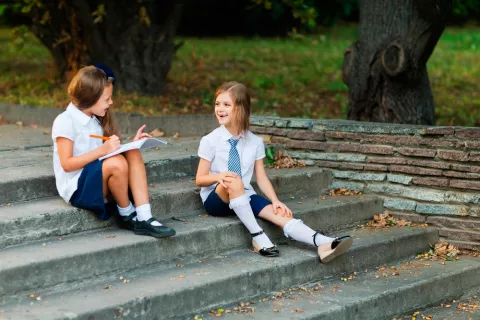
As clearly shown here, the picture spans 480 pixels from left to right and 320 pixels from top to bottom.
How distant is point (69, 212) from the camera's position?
Answer: 4805 mm

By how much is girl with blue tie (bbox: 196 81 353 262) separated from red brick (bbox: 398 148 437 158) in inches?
48.3

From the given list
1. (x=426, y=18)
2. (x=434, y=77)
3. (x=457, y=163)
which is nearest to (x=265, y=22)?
(x=434, y=77)

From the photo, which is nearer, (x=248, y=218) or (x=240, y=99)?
(x=248, y=218)

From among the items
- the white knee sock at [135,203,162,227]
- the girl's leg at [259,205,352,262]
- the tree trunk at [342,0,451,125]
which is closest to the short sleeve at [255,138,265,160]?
the girl's leg at [259,205,352,262]

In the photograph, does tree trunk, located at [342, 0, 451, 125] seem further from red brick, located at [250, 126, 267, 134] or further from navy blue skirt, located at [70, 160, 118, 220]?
navy blue skirt, located at [70, 160, 118, 220]

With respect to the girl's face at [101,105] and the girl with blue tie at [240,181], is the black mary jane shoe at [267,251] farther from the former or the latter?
the girl's face at [101,105]

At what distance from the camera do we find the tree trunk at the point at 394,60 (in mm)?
7258

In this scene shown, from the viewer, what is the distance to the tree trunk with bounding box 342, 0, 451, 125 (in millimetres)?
7258

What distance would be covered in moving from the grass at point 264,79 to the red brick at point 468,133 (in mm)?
2587

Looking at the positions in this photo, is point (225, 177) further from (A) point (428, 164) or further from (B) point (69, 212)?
(A) point (428, 164)

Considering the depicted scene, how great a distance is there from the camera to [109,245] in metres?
4.63

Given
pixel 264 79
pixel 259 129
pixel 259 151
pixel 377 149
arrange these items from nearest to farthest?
pixel 259 151, pixel 377 149, pixel 259 129, pixel 264 79

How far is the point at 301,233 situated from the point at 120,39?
476cm

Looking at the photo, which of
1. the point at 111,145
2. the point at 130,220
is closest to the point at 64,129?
the point at 111,145
